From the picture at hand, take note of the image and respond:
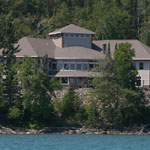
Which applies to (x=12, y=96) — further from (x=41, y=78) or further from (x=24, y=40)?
(x=24, y=40)

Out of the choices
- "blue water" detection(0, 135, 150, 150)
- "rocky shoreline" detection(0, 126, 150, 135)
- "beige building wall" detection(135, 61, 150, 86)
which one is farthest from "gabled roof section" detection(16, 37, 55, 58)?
"blue water" detection(0, 135, 150, 150)

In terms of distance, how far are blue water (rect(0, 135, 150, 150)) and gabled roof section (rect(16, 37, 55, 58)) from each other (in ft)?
60.5

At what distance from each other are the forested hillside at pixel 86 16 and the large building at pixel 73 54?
14.2 metres

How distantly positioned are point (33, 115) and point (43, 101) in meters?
1.88

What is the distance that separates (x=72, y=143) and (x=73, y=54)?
26258 mm

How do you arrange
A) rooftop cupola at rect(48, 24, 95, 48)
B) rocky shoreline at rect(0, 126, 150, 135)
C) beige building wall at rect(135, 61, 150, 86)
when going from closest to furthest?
rocky shoreline at rect(0, 126, 150, 135), beige building wall at rect(135, 61, 150, 86), rooftop cupola at rect(48, 24, 95, 48)

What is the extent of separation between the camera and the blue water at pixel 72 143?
48.2 meters

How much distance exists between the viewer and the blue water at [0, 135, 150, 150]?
4819 cm

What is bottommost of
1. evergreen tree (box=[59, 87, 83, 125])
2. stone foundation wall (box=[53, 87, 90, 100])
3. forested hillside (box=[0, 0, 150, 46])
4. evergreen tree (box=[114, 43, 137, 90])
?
evergreen tree (box=[59, 87, 83, 125])

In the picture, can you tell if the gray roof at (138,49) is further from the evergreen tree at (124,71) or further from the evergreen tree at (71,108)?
the evergreen tree at (71,108)

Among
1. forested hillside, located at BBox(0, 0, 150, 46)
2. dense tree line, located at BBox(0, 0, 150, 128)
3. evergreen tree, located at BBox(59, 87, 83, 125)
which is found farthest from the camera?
forested hillside, located at BBox(0, 0, 150, 46)

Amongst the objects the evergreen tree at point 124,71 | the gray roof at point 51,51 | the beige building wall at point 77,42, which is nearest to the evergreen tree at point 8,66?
the gray roof at point 51,51

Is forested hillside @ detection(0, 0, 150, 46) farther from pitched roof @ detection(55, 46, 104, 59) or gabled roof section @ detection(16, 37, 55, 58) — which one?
pitched roof @ detection(55, 46, 104, 59)

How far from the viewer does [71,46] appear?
260ft
